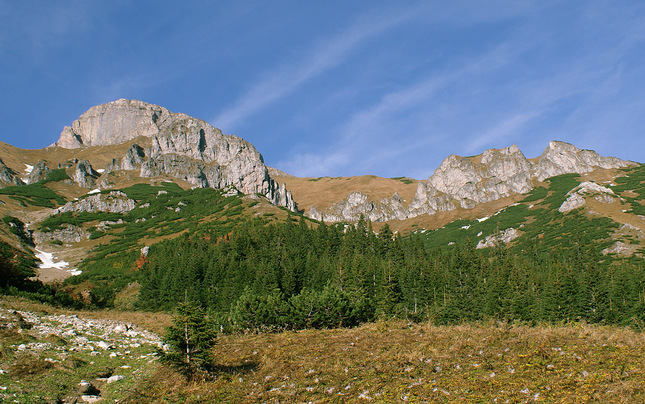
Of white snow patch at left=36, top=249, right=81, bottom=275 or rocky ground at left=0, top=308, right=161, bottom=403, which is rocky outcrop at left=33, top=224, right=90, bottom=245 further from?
rocky ground at left=0, top=308, right=161, bottom=403

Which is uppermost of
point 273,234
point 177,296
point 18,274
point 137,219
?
point 137,219

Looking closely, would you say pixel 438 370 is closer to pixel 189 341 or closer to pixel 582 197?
pixel 189 341

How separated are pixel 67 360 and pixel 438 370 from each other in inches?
589

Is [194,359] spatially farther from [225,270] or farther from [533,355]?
[225,270]

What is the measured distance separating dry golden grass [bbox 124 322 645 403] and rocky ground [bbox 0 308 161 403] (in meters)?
1.58

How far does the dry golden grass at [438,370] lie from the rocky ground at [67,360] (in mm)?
1576

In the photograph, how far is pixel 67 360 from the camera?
51.6 feet

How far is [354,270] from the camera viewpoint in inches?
2827

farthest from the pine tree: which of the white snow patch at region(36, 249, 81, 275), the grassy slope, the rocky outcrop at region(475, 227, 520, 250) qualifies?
the rocky outcrop at region(475, 227, 520, 250)

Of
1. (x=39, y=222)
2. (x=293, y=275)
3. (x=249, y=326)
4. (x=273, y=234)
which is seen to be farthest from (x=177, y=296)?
(x=39, y=222)

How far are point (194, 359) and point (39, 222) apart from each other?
214672 millimetres

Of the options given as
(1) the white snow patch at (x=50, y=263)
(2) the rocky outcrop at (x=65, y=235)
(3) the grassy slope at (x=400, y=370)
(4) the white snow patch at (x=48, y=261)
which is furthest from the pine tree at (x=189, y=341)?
(2) the rocky outcrop at (x=65, y=235)

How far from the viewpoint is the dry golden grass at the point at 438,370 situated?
10.3 m

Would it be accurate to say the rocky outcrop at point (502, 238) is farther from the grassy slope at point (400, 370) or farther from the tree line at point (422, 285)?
the grassy slope at point (400, 370)
